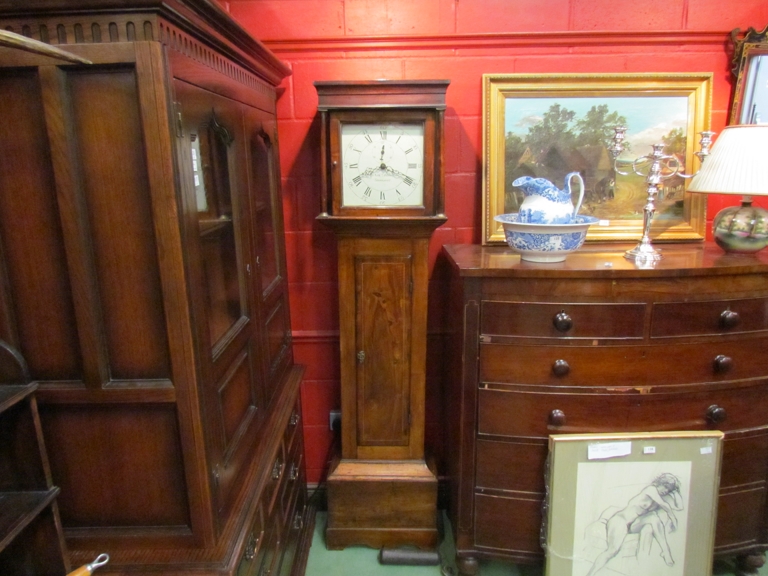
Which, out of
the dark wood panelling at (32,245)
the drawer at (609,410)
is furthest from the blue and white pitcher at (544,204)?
the dark wood panelling at (32,245)

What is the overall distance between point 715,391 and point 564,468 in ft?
1.76

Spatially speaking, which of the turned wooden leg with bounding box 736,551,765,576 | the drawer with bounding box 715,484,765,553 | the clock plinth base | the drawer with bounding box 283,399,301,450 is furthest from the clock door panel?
the turned wooden leg with bounding box 736,551,765,576

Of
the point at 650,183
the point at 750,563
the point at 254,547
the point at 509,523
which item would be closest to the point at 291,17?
the point at 650,183

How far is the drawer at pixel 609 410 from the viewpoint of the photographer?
1552 mm

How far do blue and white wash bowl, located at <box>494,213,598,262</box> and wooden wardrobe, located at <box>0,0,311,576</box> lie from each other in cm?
86

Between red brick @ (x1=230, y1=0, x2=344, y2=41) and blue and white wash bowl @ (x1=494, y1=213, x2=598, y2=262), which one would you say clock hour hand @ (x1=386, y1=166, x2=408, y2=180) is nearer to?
blue and white wash bowl @ (x1=494, y1=213, x2=598, y2=262)

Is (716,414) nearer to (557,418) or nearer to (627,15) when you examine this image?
(557,418)

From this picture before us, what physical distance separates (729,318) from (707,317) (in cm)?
6

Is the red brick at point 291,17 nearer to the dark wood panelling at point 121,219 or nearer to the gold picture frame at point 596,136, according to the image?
the gold picture frame at point 596,136

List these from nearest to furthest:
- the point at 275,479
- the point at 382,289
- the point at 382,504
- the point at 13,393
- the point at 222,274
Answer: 1. the point at 13,393
2. the point at 222,274
3. the point at 275,479
4. the point at 382,289
5. the point at 382,504

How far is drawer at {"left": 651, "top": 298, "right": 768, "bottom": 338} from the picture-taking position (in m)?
1.48

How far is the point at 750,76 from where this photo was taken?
68.2 inches

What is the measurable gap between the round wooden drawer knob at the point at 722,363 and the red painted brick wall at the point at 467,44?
0.87 meters

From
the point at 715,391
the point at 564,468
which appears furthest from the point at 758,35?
the point at 564,468
